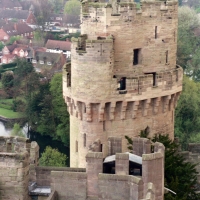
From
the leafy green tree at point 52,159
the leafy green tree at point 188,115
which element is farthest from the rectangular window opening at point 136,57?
the leafy green tree at point 188,115

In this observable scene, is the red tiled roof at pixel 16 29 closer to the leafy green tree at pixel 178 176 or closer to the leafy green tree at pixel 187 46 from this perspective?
the leafy green tree at pixel 187 46

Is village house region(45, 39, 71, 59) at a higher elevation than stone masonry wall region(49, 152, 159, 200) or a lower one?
lower

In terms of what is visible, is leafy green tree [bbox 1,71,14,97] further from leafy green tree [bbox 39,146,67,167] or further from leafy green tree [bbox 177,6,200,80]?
leafy green tree [bbox 39,146,67,167]

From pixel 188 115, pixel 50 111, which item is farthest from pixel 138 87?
pixel 50 111

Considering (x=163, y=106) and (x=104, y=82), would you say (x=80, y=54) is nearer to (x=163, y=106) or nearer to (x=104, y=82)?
(x=104, y=82)

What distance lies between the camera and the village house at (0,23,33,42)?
606 ft

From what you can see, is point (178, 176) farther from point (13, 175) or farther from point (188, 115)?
point (188, 115)

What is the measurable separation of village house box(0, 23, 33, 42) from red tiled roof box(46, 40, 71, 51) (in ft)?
78.8

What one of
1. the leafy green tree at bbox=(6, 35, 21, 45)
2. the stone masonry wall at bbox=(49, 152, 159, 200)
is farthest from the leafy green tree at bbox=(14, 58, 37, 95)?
the stone masonry wall at bbox=(49, 152, 159, 200)

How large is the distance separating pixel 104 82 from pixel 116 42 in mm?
2138

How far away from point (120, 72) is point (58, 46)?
12193 cm

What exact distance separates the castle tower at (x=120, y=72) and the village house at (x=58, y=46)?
114m

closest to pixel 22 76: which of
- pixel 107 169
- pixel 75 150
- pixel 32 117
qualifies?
pixel 32 117

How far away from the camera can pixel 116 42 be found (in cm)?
3284
